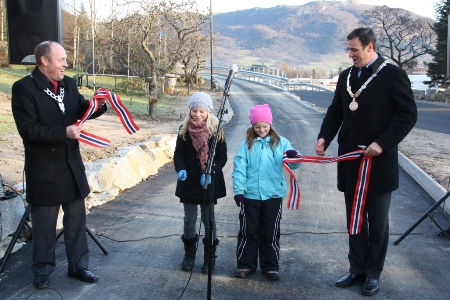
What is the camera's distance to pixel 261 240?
5.30 meters

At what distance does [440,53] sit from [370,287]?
42.0m

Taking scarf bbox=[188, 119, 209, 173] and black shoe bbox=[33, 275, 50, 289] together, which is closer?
black shoe bbox=[33, 275, 50, 289]

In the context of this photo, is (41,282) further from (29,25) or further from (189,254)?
(29,25)

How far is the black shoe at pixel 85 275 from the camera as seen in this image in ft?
16.6

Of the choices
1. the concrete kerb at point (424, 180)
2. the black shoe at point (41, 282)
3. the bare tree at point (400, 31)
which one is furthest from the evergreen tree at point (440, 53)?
the black shoe at point (41, 282)

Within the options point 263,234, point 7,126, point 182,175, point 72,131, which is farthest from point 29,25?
point 7,126

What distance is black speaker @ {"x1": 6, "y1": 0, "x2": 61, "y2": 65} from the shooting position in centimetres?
635

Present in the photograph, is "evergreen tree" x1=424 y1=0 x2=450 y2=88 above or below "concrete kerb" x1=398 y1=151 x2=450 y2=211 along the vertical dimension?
above

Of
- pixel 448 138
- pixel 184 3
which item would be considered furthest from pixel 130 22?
pixel 448 138

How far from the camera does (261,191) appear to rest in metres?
5.15

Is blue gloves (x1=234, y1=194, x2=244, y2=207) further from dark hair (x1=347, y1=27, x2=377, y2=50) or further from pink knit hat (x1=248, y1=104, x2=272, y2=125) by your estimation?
dark hair (x1=347, y1=27, x2=377, y2=50)

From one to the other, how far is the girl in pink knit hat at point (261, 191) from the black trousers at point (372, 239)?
0.70 metres

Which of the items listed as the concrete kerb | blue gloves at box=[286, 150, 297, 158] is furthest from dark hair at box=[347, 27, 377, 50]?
the concrete kerb

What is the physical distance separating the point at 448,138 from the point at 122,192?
1168 centimetres
